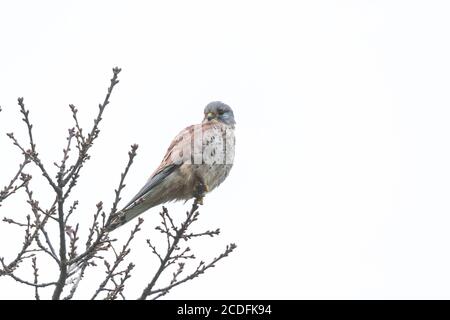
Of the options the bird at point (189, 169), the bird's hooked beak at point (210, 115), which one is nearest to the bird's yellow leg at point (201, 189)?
the bird at point (189, 169)

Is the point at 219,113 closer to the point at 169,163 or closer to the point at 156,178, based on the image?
the point at 169,163

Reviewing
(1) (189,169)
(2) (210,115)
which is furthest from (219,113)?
(1) (189,169)

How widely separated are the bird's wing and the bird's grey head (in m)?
0.37

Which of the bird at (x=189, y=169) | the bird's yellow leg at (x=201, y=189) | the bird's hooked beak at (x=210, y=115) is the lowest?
the bird's yellow leg at (x=201, y=189)

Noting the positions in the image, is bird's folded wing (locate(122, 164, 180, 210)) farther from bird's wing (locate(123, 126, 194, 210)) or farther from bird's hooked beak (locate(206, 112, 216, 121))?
bird's hooked beak (locate(206, 112, 216, 121))

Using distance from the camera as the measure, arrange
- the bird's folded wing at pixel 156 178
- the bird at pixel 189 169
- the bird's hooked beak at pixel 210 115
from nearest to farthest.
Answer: the bird's folded wing at pixel 156 178 → the bird at pixel 189 169 → the bird's hooked beak at pixel 210 115

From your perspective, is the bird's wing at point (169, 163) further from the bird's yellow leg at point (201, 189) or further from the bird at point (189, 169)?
the bird's yellow leg at point (201, 189)

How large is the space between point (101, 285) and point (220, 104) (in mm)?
3120

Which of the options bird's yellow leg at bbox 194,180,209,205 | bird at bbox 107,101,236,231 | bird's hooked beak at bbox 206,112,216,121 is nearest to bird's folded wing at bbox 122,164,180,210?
bird at bbox 107,101,236,231

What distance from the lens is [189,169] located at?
5.56m

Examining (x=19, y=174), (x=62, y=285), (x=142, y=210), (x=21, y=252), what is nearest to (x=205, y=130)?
(x=142, y=210)

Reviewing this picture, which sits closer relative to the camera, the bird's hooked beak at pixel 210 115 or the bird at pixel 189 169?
the bird at pixel 189 169

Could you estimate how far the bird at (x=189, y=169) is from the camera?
5469 mm
